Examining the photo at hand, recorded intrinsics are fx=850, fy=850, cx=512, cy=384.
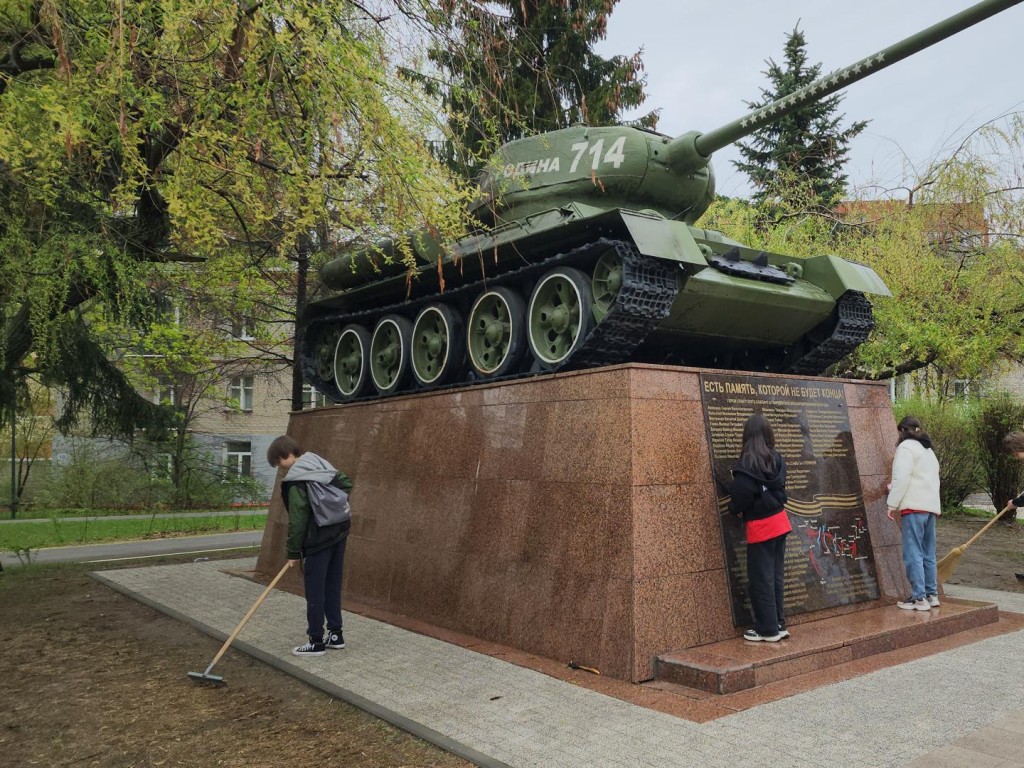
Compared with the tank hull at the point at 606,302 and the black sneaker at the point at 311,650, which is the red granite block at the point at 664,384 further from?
the black sneaker at the point at 311,650

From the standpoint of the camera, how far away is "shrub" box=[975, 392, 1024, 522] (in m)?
17.2

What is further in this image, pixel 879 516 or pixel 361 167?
pixel 879 516

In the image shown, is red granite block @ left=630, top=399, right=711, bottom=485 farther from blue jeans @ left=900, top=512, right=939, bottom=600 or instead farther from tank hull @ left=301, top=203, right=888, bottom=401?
blue jeans @ left=900, top=512, right=939, bottom=600

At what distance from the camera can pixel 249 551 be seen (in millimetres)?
14711

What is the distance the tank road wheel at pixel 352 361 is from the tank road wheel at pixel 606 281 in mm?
4279

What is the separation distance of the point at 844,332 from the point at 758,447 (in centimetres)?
390

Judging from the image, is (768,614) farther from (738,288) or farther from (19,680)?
(19,680)

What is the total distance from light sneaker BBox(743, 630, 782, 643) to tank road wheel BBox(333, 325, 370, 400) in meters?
6.47

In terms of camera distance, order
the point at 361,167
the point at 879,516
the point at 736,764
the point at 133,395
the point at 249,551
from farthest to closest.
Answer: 1. the point at 249,551
2. the point at 133,395
3. the point at 879,516
4. the point at 361,167
5. the point at 736,764

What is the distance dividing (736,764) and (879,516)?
4469 mm

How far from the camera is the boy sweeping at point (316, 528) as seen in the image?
20.6 ft

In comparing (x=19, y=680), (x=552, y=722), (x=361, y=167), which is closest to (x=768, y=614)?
(x=552, y=722)

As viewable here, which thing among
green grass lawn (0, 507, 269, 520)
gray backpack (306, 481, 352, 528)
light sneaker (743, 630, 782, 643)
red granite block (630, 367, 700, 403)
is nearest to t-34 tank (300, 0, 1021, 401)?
red granite block (630, 367, 700, 403)

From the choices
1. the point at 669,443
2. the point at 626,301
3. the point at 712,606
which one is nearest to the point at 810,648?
the point at 712,606
